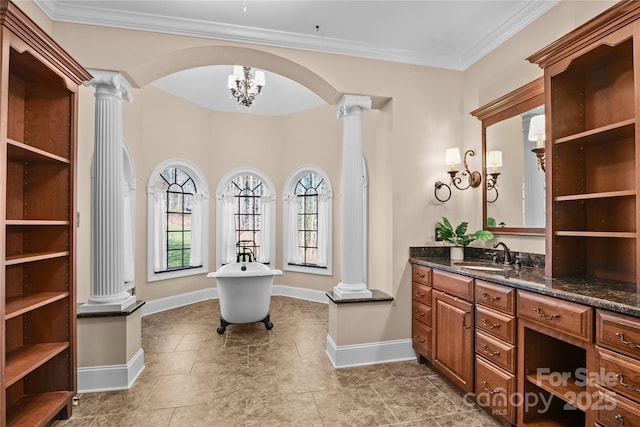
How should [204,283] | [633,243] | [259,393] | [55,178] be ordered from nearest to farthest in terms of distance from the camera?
[633,243], [55,178], [259,393], [204,283]

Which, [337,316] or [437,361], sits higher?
[337,316]

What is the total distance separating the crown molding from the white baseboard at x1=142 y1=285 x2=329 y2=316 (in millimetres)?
3752

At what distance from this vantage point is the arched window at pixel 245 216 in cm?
589

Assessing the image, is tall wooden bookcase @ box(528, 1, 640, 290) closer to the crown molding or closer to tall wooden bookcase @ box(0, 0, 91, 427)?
the crown molding

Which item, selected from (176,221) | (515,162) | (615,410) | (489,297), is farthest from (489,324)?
(176,221)

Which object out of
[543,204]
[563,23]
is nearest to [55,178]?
[543,204]

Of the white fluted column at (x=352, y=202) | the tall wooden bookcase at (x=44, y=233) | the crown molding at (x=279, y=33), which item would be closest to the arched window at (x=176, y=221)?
the crown molding at (x=279, y=33)

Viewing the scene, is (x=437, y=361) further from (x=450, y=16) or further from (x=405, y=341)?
(x=450, y=16)

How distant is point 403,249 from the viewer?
3291 millimetres

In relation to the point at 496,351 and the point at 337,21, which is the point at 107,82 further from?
the point at 496,351

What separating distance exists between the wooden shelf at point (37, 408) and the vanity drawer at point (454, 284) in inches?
114

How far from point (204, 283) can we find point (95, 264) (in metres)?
3.12

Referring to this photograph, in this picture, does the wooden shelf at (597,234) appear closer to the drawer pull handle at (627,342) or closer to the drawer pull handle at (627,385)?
the drawer pull handle at (627,342)

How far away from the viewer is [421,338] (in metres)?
3.06
